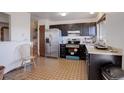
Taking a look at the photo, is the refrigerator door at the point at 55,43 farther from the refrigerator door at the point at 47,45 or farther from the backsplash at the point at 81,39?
the backsplash at the point at 81,39

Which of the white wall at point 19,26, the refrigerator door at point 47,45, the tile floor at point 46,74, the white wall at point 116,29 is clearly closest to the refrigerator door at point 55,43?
the refrigerator door at point 47,45

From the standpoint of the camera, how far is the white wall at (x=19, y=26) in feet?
15.5

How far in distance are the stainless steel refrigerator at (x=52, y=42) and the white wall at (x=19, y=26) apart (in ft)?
6.17

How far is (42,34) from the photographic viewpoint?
297 inches

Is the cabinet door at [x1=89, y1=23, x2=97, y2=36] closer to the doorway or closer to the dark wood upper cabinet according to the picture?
the dark wood upper cabinet

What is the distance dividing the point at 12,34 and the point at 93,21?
4.24 metres

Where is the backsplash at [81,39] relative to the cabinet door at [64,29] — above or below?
below

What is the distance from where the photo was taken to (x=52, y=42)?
712cm

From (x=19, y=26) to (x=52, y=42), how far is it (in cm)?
245

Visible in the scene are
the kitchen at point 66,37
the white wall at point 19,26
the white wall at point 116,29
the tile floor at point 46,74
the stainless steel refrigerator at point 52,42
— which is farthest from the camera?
the stainless steel refrigerator at point 52,42
